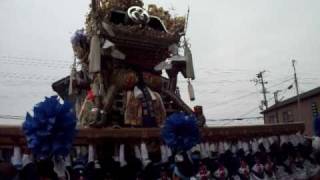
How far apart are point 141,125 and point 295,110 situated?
3284 cm

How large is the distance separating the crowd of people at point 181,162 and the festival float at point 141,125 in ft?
0.06

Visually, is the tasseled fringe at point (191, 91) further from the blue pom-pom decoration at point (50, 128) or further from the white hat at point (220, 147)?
the blue pom-pom decoration at point (50, 128)

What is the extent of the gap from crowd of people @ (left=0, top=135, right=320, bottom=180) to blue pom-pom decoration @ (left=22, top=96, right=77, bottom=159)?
0.22 meters

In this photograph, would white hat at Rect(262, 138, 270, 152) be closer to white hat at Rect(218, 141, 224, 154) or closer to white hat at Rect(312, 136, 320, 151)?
white hat at Rect(312, 136, 320, 151)

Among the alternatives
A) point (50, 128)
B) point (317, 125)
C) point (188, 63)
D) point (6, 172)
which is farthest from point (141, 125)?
point (6, 172)

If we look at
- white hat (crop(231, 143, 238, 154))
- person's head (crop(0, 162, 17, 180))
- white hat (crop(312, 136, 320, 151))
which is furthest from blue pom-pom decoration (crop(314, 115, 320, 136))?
person's head (crop(0, 162, 17, 180))

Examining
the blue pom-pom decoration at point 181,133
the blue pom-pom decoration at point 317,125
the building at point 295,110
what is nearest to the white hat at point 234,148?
the blue pom-pom decoration at point 317,125

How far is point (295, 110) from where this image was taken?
3919cm

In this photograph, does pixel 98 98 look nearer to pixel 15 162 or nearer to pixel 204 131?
pixel 204 131

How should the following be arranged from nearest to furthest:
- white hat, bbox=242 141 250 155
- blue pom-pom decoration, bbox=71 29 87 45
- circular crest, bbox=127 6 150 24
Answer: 1. white hat, bbox=242 141 250 155
2. circular crest, bbox=127 6 150 24
3. blue pom-pom decoration, bbox=71 29 87 45

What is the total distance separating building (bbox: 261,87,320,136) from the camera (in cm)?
3462

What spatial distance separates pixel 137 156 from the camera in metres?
6.77

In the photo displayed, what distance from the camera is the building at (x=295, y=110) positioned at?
34.6 metres

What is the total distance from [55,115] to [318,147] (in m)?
5.20
